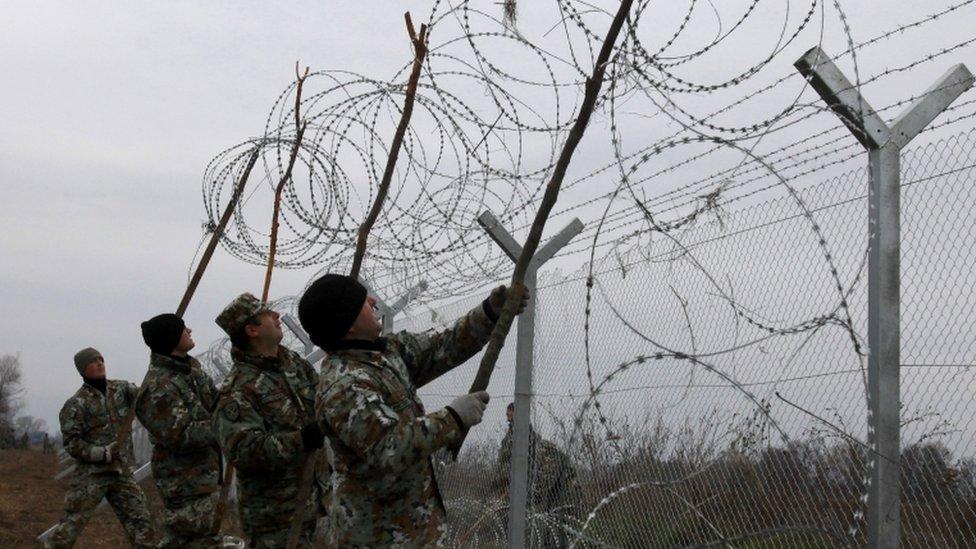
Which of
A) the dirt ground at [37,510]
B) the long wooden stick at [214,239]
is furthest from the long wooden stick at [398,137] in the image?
the dirt ground at [37,510]

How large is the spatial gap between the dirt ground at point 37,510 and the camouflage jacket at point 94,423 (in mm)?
2956

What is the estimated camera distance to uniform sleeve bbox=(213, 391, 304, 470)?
5.04 metres

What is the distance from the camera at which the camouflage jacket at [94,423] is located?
8664mm

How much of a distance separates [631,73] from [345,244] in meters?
2.36

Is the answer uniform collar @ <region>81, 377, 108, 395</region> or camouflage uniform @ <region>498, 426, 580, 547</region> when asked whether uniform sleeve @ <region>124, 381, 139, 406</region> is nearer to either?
uniform collar @ <region>81, 377, 108, 395</region>

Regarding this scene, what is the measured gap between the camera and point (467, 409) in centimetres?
370

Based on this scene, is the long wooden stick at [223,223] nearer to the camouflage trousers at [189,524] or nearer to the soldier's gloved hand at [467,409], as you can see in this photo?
the camouflage trousers at [189,524]

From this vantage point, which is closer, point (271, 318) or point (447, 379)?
point (271, 318)

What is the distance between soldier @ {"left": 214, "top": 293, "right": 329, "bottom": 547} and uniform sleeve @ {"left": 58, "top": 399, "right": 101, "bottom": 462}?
3.63 m

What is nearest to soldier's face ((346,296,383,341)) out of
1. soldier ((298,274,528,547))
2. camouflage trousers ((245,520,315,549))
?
soldier ((298,274,528,547))

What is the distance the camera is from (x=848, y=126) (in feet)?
12.5

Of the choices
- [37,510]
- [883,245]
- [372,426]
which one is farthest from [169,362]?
[37,510]

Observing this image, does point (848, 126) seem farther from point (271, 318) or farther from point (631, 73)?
point (271, 318)

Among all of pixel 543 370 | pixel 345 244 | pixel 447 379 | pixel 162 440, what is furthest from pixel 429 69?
pixel 447 379
